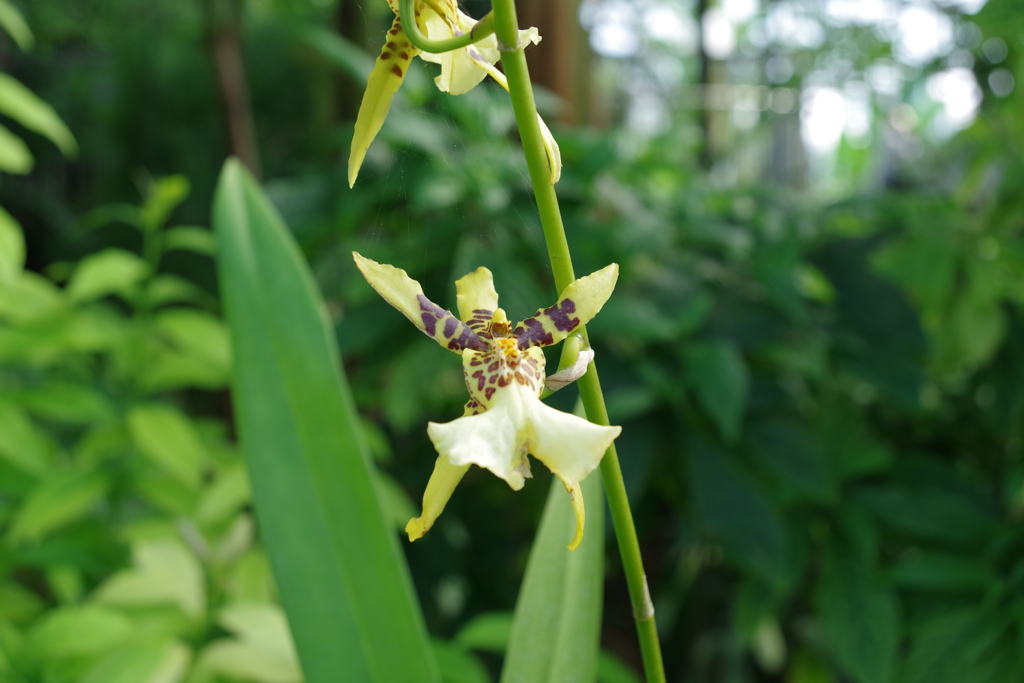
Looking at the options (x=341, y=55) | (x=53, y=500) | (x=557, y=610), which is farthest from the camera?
(x=341, y=55)

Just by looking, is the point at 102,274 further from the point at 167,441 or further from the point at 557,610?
the point at 557,610

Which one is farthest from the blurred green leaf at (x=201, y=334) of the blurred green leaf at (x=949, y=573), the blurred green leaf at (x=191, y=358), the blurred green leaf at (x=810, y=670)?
the blurred green leaf at (x=810, y=670)

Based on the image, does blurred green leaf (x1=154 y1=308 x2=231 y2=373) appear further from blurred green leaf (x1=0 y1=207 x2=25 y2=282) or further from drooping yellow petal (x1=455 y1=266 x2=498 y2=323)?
drooping yellow petal (x1=455 y1=266 x2=498 y2=323)

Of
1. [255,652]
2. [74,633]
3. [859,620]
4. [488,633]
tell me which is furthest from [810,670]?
[74,633]

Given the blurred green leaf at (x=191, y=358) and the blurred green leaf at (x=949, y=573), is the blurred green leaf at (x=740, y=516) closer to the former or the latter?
the blurred green leaf at (x=949, y=573)

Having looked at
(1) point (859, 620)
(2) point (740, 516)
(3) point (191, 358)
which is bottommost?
(1) point (859, 620)

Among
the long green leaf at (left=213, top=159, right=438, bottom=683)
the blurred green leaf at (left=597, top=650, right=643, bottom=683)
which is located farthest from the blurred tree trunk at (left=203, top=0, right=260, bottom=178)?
the blurred green leaf at (left=597, top=650, right=643, bottom=683)

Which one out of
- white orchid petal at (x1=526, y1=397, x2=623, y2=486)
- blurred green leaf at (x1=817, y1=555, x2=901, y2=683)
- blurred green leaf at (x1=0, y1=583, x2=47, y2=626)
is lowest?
blurred green leaf at (x1=817, y1=555, x2=901, y2=683)
